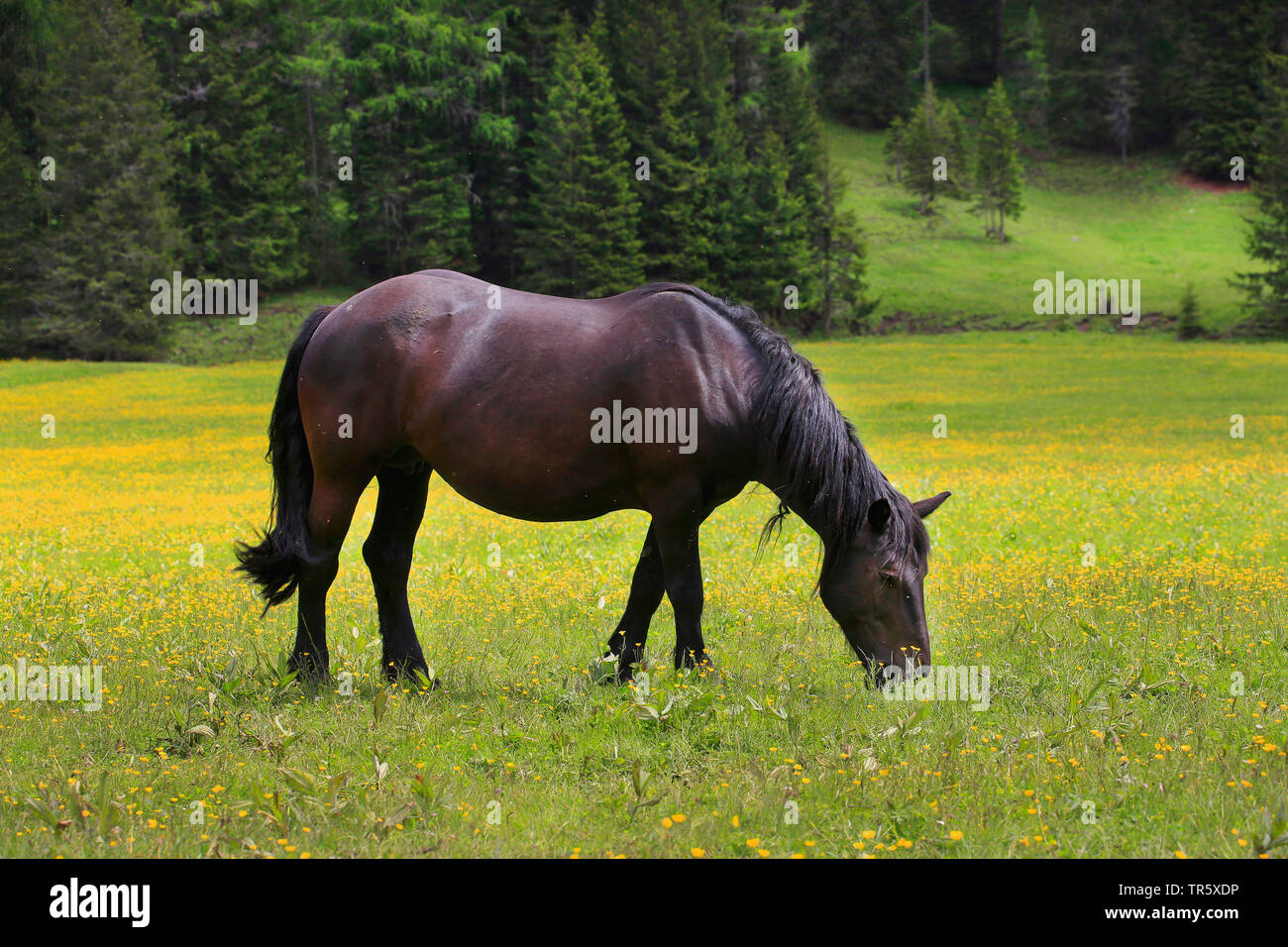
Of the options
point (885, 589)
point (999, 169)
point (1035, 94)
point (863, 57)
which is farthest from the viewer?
point (1035, 94)

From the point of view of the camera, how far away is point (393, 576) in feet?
23.7

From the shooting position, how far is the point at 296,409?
24.5 ft

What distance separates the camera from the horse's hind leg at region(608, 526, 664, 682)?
702cm

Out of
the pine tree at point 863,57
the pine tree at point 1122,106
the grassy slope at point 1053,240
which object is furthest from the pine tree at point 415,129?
the pine tree at point 1122,106

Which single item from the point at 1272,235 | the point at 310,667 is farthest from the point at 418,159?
the point at 310,667

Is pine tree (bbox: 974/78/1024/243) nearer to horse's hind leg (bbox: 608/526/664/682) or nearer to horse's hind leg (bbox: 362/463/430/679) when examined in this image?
horse's hind leg (bbox: 608/526/664/682)

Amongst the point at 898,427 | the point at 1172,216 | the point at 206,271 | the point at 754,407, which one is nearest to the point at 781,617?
the point at 754,407

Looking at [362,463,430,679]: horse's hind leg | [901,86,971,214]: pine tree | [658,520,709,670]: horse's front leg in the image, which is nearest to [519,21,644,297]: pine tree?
[901,86,971,214]: pine tree

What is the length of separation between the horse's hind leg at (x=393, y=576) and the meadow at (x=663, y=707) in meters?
0.29

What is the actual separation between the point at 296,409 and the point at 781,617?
3.97m

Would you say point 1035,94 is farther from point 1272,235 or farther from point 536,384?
point 536,384

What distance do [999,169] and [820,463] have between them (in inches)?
2615

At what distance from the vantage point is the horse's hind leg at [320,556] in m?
7.06

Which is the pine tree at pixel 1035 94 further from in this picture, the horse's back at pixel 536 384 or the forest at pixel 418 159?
the horse's back at pixel 536 384
